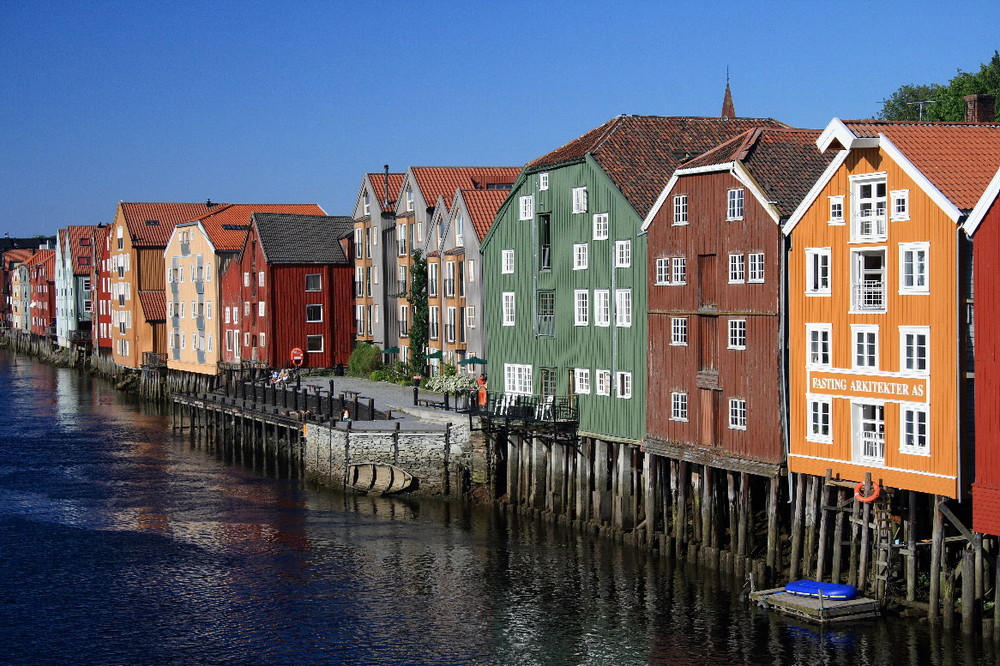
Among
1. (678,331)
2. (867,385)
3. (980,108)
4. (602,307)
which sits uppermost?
(980,108)

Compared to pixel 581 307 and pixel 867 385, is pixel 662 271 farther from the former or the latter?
pixel 867 385

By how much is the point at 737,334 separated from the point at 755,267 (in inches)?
A: 97.4

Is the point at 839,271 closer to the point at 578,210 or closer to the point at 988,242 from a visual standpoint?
the point at 988,242

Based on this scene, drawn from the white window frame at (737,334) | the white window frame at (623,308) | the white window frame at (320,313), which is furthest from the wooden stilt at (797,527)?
the white window frame at (320,313)

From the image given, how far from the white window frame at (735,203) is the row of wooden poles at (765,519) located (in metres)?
8.67

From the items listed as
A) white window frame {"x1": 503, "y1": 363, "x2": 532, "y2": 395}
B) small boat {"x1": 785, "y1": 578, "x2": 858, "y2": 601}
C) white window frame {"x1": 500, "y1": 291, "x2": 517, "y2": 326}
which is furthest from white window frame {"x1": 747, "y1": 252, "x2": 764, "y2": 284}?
white window frame {"x1": 500, "y1": 291, "x2": 517, "y2": 326}

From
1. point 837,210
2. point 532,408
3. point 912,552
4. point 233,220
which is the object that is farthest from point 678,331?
point 233,220

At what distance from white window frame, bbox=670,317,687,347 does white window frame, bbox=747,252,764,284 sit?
4.10m

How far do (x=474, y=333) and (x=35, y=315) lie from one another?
134 meters

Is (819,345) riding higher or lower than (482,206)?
lower

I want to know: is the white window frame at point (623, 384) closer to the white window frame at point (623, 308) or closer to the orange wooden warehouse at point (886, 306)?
the white window frame at point (623, 308)

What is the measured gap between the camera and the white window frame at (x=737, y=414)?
4709 centimetres

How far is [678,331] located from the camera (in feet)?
166

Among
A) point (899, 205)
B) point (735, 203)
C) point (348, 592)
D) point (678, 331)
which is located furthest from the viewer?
point (678, 331)
